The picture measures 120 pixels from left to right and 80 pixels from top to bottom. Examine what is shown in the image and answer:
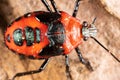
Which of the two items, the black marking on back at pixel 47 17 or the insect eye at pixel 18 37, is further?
the black marking on back at pixel 47 17

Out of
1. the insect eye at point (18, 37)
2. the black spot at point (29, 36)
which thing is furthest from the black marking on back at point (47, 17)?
the insect eye at point (18, 37)

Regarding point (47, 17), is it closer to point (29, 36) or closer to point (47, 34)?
point (47, 34)

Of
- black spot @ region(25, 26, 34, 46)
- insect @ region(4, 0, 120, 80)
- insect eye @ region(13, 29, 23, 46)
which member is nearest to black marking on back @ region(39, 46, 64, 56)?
insect @ region(4, 0, 120, 80)

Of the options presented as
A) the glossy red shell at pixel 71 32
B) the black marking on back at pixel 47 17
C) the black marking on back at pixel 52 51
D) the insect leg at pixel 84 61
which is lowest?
the insect leg at pixel 84 61

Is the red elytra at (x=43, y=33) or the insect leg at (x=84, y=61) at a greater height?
the red elytra at (x=43, y=33)

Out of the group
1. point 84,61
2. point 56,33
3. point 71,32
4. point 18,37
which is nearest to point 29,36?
point 18,37

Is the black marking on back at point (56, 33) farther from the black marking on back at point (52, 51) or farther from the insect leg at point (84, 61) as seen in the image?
the insect leg at point (84, 61)

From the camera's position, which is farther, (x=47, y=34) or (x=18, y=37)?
(x=47, y=34)

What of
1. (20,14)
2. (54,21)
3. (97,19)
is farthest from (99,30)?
(20,14)
